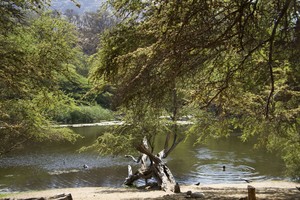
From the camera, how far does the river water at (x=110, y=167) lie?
55.8 ft

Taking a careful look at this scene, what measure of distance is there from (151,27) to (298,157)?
11.8 metres

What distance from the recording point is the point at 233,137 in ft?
104

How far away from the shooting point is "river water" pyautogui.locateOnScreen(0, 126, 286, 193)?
1702cm

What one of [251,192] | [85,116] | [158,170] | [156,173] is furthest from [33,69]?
[85,116]

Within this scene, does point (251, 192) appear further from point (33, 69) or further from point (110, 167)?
point (110, 167)

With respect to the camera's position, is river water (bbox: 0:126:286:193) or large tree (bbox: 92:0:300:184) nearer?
large tree (bbox: 92:0:300:184)

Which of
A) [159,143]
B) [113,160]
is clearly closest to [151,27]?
[113,160]

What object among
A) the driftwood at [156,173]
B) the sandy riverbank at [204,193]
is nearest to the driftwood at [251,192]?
the sandy riverbank at [204,193]

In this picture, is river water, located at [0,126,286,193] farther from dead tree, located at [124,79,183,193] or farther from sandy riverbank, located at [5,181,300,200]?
sandy riverbank, located at [5,181,300,200]

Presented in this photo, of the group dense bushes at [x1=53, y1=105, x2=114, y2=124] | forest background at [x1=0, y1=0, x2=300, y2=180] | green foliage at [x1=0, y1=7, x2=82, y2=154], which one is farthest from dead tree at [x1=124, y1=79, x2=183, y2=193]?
dense bushes at [x1=53, y1=105, x2=114, y2=124]

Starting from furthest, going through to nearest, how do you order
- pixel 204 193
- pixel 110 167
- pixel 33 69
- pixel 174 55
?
pixel 110 167
pixel 204 193
pixel 33 69
pixel 174 55

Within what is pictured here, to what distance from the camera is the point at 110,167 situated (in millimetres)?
19922

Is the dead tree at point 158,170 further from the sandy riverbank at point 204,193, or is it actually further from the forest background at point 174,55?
the forest background at point 174,55

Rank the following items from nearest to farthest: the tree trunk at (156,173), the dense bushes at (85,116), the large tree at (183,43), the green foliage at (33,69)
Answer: the large tree at (183,43)
the green foliage at (33,69)
the tree trunk at (156,173)
the dense bushes at (85,116)
